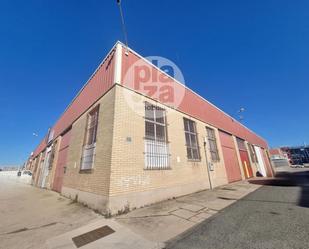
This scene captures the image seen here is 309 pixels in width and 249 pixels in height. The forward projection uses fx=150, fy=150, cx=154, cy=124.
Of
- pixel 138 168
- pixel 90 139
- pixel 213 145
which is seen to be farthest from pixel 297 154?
pixel 90 139

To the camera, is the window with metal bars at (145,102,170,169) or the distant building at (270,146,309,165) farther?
the distant building at (270,146,309,165)

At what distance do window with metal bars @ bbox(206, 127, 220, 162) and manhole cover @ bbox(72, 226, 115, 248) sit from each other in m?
9.35

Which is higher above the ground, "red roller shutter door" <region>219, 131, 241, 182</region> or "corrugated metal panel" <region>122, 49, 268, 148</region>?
"corrugated metal panel" <region>122, 49, 268, 148</region>

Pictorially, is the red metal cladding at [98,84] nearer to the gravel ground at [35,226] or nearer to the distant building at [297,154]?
the gravel ground at [35,226]

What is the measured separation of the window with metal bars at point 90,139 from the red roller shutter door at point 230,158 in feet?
35.8

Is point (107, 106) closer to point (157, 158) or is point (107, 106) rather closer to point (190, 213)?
point (157, 158)

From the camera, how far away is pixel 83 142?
8.03m

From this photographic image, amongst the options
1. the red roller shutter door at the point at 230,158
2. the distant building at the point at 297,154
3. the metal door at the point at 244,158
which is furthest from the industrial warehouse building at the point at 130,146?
the distant building at the point at 297,154

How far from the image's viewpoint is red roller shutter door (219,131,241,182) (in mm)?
13062

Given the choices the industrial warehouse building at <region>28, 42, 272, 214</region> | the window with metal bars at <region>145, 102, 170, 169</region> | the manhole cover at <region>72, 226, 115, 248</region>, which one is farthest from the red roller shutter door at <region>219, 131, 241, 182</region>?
the manhole cover at <region>72, 226, 115, 248</region>

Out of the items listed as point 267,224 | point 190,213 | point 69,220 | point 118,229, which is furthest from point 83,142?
point 267,224

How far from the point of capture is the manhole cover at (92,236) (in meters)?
3.12

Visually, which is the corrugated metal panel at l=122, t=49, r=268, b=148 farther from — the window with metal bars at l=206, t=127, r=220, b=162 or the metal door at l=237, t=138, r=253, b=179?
the metal door at l=237, t=138, r=253, b=179

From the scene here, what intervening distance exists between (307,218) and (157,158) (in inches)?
192
